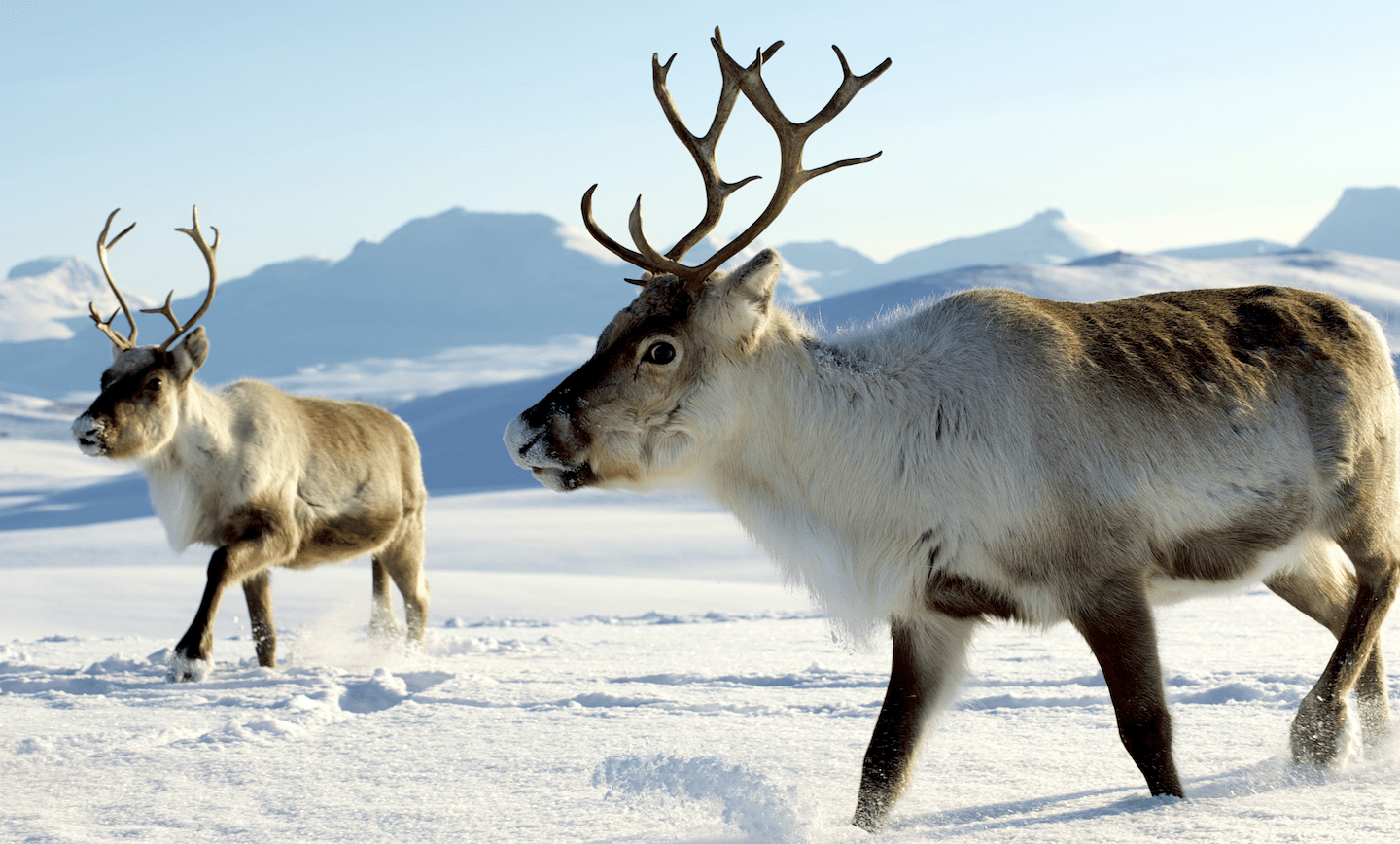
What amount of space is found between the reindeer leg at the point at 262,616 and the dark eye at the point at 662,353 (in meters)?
4.47

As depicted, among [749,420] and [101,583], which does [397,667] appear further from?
[101,583]

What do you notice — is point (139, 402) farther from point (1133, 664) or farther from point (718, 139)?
point (1133, 664)

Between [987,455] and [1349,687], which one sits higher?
[987,455]

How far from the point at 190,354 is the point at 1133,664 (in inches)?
239

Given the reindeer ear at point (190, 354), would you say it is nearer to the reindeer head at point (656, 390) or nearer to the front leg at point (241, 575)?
the front leg at point (241, 575)

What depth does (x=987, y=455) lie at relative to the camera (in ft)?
10.7

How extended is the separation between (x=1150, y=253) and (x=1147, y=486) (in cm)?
6160

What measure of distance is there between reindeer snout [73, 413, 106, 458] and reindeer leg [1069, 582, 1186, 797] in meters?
5.78

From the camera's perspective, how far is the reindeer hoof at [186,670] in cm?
636

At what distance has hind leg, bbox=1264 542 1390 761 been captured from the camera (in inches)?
158

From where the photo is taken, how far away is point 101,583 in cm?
1311

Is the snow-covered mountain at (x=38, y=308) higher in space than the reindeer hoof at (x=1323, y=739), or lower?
lower

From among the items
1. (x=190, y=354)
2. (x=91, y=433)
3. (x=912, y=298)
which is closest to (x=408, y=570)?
(x=190, y=354)

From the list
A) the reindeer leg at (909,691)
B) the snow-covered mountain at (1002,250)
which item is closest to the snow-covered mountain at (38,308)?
the snow-covered mountain at (1002,250)
